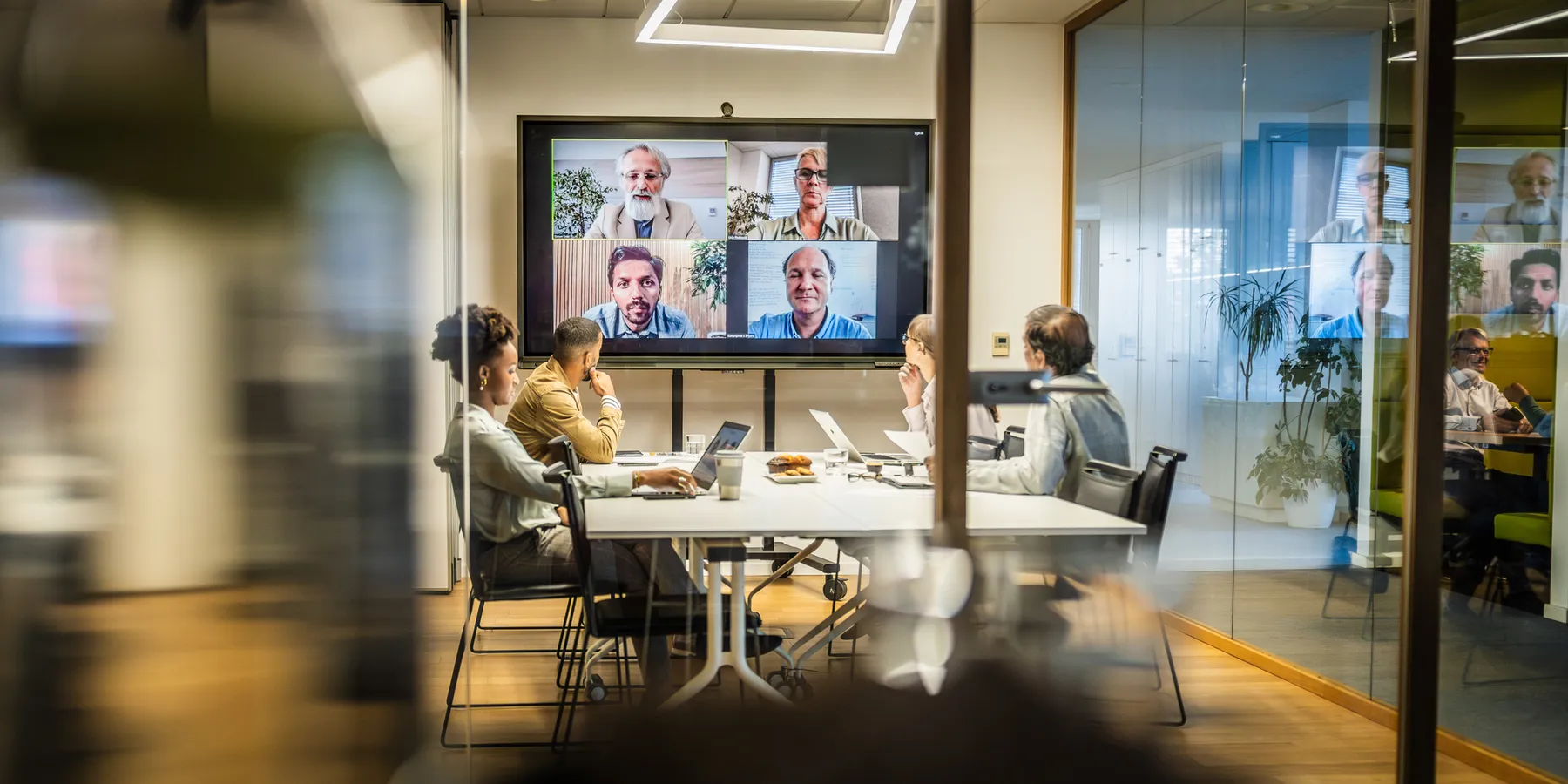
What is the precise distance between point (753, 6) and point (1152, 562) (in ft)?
5.84

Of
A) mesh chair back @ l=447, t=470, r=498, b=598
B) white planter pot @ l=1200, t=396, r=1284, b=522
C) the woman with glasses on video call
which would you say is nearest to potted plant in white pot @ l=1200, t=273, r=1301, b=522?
white planter pot @ l=1200, t=396, r=1284, b=522

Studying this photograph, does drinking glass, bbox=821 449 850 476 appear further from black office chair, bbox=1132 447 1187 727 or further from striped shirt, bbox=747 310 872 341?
black office chair, bbox=1132 447 1187 727

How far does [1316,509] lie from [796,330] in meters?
1.70

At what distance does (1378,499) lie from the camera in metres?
3.01

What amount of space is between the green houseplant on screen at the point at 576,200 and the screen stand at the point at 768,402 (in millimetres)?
560

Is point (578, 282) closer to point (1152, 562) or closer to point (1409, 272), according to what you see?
point (1152, 562)

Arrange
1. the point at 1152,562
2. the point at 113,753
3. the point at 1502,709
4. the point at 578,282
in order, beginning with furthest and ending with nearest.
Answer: the point at 1502,709
the point at 1152,562
the point at 578,282
the point at 113,753

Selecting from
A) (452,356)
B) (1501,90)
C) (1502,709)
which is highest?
(1501,90)

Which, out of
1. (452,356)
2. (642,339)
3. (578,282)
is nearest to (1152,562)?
(642,339)

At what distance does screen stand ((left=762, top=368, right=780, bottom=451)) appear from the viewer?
2.46 meters

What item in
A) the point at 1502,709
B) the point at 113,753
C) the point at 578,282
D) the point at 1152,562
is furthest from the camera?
the point at 1502,709

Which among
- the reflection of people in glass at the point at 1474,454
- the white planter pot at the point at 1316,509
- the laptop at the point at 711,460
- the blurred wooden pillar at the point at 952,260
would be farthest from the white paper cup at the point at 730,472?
the reflection of people in glass at the point at 1474,454

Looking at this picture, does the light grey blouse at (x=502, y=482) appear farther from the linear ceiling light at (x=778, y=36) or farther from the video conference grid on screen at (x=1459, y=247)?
the video conference grid on screen at (x=1459, y=247)

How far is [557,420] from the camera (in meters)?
2.34
